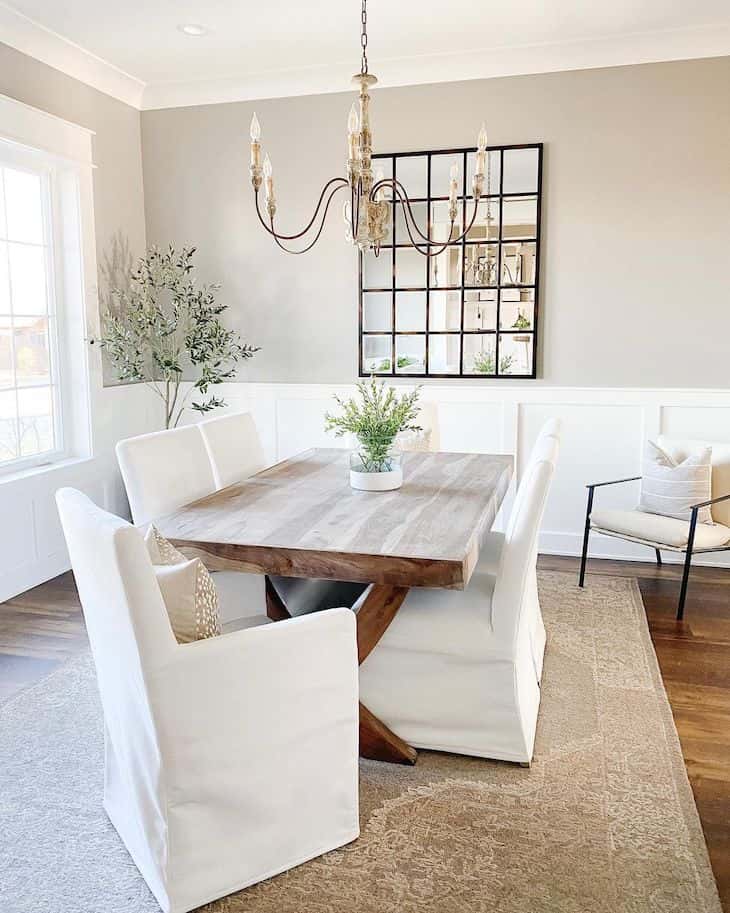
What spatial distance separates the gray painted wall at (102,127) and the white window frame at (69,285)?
12cm

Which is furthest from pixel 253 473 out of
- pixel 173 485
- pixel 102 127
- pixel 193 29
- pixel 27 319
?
pixel 102 127

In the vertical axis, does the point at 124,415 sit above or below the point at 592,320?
below

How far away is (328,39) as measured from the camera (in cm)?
407

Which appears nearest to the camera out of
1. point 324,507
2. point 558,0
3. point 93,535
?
point 93,535

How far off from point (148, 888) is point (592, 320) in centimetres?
356

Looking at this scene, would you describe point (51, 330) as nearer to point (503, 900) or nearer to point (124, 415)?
point (124, 415)

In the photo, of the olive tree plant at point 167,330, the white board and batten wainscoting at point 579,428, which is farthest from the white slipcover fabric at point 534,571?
the olive tree plant at point 167,330

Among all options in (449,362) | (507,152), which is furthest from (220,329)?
(507,152)

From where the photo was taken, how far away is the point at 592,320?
4410 millimetres

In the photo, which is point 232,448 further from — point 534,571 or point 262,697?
point 262,697

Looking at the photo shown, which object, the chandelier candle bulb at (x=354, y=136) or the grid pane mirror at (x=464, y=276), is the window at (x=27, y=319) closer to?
the grid pane mirror at (x=464, y=276)

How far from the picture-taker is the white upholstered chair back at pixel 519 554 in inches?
89.9

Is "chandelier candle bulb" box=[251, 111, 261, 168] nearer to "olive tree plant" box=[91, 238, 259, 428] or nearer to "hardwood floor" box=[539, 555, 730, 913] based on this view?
"olive tree plant" box=[91, 238, 259, 428]

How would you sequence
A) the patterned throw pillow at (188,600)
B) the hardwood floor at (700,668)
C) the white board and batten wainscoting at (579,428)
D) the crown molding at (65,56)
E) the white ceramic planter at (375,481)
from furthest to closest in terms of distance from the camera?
the white board and batten wainscoting at (579,428), the crown molding at (65,56), the white ceramic planter at (375,481), the hardwood floor at (700,668), the patterned throw pillow at (188,600)
